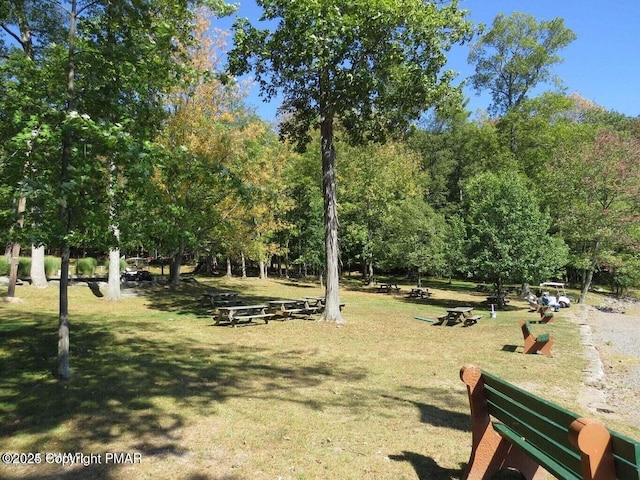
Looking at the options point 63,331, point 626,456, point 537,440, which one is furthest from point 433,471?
point 63,331

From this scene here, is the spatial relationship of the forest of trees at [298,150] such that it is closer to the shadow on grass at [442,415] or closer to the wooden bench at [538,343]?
the shadow on grass at [442,415]

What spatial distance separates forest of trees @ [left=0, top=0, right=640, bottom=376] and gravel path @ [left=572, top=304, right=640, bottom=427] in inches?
248

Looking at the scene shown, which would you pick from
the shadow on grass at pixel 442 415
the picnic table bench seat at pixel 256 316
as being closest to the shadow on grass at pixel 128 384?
the shadow on grass at pixel 442 415

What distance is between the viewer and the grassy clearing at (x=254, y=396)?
426 cm

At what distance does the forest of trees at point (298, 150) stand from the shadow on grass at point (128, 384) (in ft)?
3.00

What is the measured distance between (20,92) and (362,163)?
27.8m

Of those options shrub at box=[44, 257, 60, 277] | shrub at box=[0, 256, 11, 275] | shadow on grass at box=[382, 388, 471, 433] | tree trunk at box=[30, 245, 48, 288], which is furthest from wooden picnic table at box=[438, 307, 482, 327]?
shrub at box=[0, 256, 11, 275]

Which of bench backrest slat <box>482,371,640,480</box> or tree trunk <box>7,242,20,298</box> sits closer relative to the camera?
bench backrest slat <box>482,371,640,480</box>

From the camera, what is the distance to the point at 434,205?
4747 centimetres

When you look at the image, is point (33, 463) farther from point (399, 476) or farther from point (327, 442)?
point (399, 476)

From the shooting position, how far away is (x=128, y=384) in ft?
21.8

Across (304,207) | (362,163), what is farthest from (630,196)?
(304,207)

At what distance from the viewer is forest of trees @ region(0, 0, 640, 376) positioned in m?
6.58

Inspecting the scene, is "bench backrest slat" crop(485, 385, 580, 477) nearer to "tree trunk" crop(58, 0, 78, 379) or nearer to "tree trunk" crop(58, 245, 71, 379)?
"tree trunk" crop(58, 0, 78, 379)
